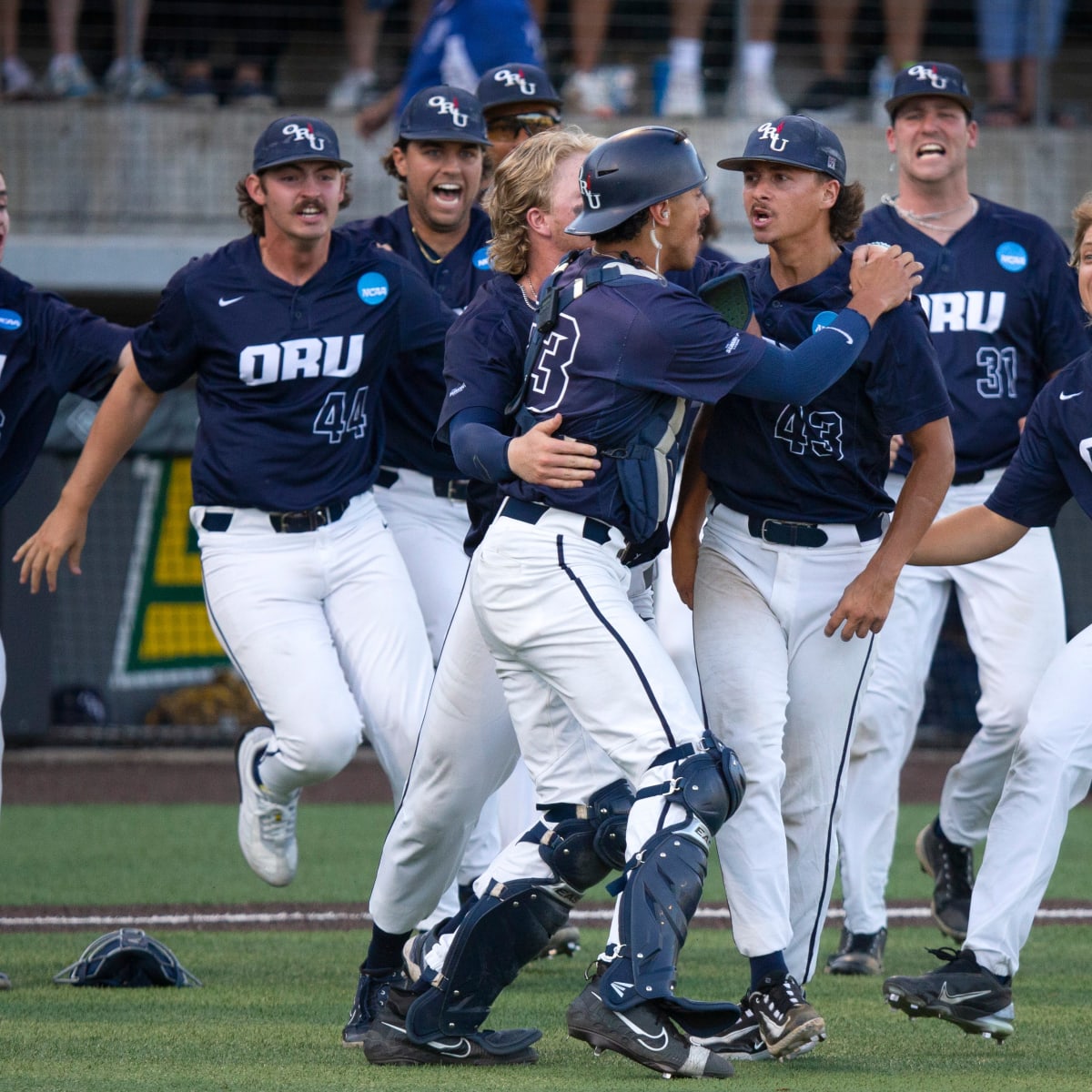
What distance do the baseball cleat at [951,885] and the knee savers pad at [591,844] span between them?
234 centimetres

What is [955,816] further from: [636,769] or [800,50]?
[800,50]

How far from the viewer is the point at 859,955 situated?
5684mm

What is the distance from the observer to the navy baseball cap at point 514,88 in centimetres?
672

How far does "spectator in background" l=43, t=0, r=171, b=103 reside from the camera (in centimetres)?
1255

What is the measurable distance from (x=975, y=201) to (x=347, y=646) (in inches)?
106

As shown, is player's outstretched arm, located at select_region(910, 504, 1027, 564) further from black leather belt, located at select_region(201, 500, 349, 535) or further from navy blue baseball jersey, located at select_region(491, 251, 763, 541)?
black leather belt, located at select_region(201, 500, 349, 535)

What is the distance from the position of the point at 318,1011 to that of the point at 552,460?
6.13 feet

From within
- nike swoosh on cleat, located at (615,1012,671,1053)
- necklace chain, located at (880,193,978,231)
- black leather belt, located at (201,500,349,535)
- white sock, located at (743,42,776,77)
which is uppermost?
white sock, located at (743,42,776,77)

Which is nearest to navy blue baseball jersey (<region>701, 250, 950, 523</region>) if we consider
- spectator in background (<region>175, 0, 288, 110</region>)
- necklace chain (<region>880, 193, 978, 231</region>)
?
necklace chain (<region>880, 193, 978, 231</region>)

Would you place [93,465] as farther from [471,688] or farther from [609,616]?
[609,616]

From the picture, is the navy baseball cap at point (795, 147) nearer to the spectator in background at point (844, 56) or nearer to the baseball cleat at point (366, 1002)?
the baseball cleat at point (366, 1002)

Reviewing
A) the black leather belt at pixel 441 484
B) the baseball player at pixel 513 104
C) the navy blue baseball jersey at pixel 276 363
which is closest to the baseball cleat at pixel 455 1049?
the navy blue baseball jersey at pixel 276 363

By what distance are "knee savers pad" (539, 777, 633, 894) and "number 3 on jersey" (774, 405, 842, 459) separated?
0.98m

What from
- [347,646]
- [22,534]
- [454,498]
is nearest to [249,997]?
[347,646]
